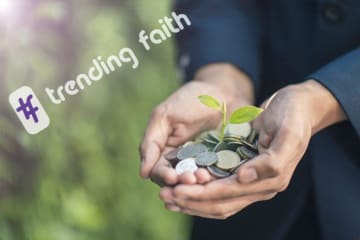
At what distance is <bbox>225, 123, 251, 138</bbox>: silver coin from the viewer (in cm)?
66

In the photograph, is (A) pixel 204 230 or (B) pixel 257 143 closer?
(B) pixel 257 143

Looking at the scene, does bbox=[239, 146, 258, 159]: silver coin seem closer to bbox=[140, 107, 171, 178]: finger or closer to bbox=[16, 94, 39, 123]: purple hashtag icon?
bbox=[140, 107, 171, 178]: finger

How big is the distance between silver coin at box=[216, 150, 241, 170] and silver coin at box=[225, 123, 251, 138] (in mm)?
31

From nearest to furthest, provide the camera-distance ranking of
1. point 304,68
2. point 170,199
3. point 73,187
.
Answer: point 170,199 → point 304,68 → point 73,187

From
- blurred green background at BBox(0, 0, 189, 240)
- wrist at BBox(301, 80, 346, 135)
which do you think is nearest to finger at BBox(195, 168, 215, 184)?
wrist at BBox(301, 80, 346, 135)

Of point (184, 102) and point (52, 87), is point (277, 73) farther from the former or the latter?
point (52, 87)

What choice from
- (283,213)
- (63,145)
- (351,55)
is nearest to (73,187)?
(63,145)

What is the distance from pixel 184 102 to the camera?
70 cm

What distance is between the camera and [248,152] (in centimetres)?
63

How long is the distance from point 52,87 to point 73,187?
137 millimetres

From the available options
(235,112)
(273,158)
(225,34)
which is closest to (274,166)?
(273,158)

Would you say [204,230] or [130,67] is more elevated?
[130,67]

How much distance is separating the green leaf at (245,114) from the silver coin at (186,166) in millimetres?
64

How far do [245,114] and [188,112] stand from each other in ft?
0.25
